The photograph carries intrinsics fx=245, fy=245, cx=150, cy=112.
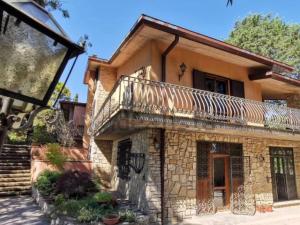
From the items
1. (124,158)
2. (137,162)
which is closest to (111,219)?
(137,162)

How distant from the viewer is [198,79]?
10.3 meters

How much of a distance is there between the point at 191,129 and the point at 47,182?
6.57 metres

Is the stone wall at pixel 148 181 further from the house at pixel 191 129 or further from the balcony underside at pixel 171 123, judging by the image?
the balcony underside at pixel 171 123

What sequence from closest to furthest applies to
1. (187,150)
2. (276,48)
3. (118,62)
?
(187,150) → (118,62) → (276,48)

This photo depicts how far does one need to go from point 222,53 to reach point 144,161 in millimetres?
5797

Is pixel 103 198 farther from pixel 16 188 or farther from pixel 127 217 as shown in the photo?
pixel 16 188

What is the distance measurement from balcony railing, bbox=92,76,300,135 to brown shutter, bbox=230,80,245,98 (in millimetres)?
676

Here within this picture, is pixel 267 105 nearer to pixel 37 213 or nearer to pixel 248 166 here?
pixel 248 166

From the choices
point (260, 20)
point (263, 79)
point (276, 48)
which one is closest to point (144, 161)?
point (263, 79)

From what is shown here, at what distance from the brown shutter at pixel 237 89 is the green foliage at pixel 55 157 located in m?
8.98

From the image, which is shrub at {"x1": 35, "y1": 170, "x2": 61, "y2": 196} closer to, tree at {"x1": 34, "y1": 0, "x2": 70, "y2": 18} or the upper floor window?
tree at {"x1": 34, "y1": 0, "x2": 70, "y2": 18}

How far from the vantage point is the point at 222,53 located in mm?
10680

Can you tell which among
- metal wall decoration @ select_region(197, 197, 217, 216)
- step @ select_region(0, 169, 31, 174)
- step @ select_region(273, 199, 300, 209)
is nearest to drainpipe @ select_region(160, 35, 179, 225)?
metal wall decoration @ select_region(197, 197, 217, 216)

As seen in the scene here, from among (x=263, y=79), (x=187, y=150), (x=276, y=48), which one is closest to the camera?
(x=187, y=150)
